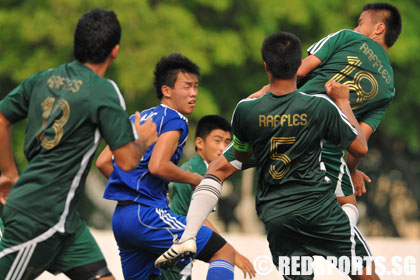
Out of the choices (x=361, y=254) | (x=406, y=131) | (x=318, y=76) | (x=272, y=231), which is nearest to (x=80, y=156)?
(x=272, y=231)

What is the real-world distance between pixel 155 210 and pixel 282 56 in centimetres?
166

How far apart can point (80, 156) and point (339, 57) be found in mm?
2924

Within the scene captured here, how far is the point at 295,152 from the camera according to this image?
5.88 m

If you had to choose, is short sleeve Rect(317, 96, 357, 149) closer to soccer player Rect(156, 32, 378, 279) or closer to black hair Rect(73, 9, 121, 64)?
soccer player Rect(156, 32, 378, 279)

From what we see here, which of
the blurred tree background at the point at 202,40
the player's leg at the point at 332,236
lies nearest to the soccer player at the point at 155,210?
the player's leg at the point at 332,236

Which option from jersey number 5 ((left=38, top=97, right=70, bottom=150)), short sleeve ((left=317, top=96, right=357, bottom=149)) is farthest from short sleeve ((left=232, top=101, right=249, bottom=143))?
jersey number 5 ((left=38, top=97, right=70, bottom=150))

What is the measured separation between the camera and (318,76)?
7.20m

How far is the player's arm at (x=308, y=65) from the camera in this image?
23.1 ft

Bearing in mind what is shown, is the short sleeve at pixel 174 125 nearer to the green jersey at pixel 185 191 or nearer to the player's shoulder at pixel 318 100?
the player's shoulder at pixel 318 100

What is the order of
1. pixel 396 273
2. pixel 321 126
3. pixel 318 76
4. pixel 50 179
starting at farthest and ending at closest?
pixel 396 273
pixel 318 76
pixel 321 126
pixel 50 179

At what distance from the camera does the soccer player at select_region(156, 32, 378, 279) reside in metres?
5.85

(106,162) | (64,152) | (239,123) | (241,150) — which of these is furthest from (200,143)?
(64,152)

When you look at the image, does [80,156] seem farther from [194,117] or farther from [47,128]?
[194,117]

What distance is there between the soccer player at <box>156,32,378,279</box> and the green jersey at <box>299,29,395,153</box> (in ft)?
3.66
